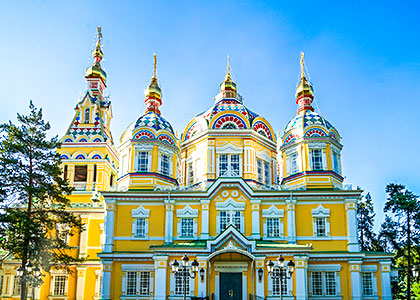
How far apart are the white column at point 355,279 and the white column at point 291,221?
13.1 ft

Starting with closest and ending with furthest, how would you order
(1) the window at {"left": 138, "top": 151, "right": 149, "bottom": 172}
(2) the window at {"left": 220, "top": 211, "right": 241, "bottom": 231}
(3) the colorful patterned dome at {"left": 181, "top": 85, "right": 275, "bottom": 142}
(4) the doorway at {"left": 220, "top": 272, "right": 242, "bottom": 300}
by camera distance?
1. (4) the doorway at {"left": 220, "top": 272, "right": 242, "bottom": 300}
2. (2) the window at {"left": 220, "top": 211, "right": 241, "bottom": 231}
3. (1) the window at {"left": 138, "top": 151, "right": 149, "bottom": 172}
4. (3) the colorful patterned dome at {"left": 181, "top": 85, "right": 275, "bottom": 142}

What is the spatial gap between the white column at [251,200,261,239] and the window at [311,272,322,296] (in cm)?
444

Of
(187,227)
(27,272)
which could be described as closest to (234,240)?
(187,227)

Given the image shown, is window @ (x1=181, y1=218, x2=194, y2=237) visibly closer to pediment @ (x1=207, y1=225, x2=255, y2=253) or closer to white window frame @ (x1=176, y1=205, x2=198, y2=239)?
white window frame @ (x1=176, y1=205, x2=198, y2=239)

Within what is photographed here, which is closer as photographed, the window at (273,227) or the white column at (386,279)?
the white column at (386,279)

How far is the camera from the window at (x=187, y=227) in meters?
30.8

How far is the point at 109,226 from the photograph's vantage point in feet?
101

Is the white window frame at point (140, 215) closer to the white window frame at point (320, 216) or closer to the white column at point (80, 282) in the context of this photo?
the white column at point (80, 282)

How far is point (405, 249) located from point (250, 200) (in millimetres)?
19046

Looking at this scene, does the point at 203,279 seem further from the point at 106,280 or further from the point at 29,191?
the point at 29,191

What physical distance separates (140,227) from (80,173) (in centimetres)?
1091

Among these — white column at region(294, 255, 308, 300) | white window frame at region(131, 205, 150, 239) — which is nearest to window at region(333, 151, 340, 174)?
white column at region(294, 255, 308, 300)

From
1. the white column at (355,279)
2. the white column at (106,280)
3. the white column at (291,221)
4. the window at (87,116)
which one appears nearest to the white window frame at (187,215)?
the white column at (106,280)

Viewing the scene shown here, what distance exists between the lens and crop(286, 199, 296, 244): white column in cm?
3031
